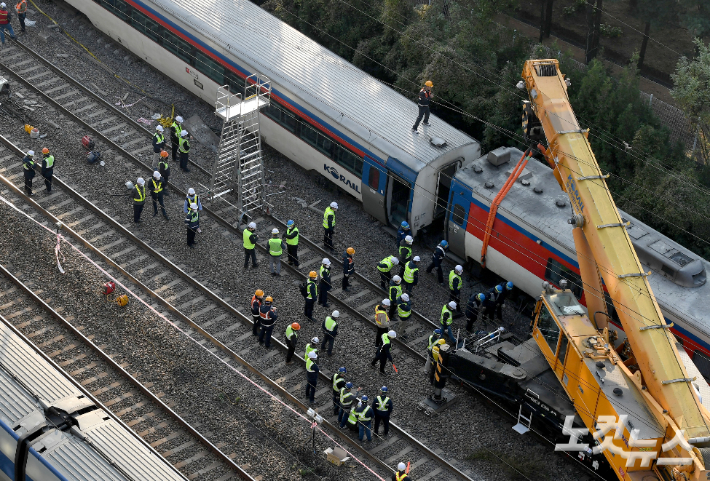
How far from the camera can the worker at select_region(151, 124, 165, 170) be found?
32500 mm

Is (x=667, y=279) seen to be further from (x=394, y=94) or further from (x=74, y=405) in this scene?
(x=74, y=405)

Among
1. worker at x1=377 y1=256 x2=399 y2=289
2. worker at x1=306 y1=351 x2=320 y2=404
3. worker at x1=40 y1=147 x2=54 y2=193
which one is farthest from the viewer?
worker at x1=40 y1=147 x2=54 y2=193

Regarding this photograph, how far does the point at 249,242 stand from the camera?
1128 inches

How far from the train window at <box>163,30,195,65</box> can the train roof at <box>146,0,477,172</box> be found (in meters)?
0.88

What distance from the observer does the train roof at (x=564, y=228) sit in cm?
2512

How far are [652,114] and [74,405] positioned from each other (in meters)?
21.2

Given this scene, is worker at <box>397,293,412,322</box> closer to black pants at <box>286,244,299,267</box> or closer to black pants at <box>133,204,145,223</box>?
black pants at <box>286,244,299,267</box>

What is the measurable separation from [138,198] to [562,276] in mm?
12370

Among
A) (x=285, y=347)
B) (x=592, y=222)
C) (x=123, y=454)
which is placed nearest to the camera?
(x=123, y=454)

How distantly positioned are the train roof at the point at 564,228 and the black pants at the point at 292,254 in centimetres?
506

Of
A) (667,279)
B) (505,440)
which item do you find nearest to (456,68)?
(667,279)

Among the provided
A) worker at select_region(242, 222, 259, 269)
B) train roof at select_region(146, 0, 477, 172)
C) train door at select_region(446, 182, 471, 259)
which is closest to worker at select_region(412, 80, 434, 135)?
train roof at select_region(146, 0, 477, 172)

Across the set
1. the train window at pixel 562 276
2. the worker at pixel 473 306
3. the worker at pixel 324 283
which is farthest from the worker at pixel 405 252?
the train window at pixel 562 276

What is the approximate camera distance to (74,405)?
65.4 feet
